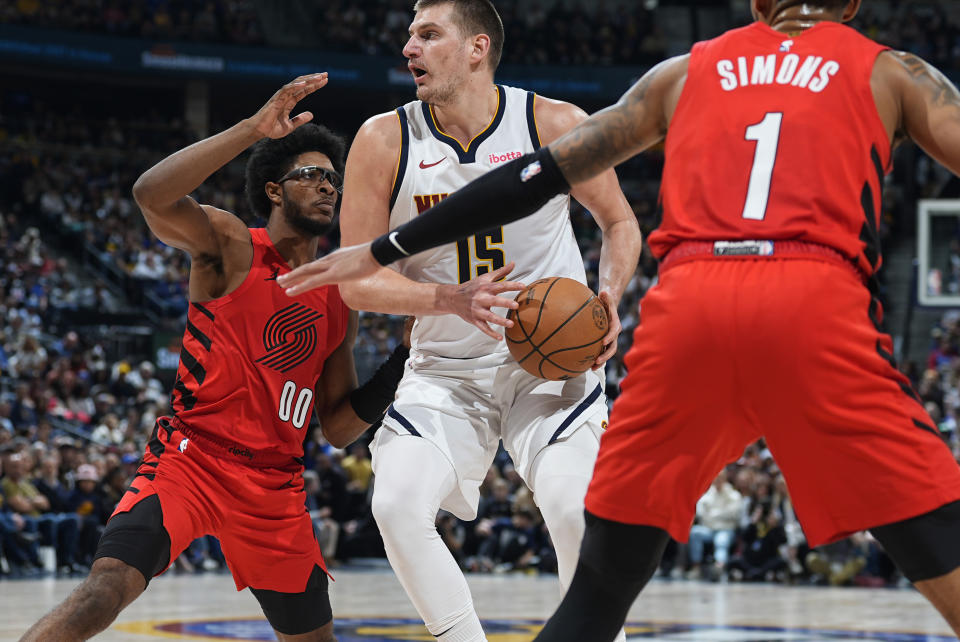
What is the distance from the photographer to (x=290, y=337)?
4645 mm

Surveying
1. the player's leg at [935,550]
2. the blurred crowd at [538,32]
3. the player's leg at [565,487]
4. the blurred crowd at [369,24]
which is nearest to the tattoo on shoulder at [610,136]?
the player's leg at [935,550]

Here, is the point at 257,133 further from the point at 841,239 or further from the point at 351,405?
the point at 841,239

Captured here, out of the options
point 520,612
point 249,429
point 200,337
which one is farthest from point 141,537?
point 520,612

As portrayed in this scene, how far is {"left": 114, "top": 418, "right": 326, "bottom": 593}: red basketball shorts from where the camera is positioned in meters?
4.39

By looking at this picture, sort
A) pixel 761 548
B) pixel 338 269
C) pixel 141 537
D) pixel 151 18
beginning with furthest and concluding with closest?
pixel 151 18 < pixel 761 548 < pixel 141 537 < pixel 338 269

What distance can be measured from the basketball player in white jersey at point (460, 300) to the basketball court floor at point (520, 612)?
4063 millimetres

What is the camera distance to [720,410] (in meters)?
2.67

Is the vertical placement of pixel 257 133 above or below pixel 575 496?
above

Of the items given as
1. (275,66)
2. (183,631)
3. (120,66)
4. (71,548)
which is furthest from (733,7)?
(183,631)

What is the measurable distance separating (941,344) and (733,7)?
13916 millimetres

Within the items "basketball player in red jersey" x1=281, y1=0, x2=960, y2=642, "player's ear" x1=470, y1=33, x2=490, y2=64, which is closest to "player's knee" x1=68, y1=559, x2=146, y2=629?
"basketball player in red jersey" x1=281, y1=0, x2=960, y2=642

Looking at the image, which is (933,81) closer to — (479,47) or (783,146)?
(783,146)

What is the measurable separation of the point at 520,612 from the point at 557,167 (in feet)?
25.6

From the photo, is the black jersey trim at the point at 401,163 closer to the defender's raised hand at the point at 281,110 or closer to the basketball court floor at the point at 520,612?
the defender's raised hand at the point at 281,110
